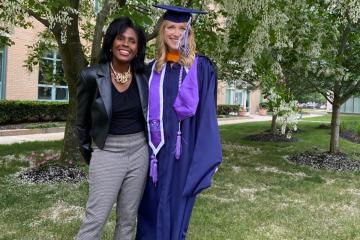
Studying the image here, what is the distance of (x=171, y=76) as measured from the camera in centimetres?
312

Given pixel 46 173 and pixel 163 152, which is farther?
pixel 46 173

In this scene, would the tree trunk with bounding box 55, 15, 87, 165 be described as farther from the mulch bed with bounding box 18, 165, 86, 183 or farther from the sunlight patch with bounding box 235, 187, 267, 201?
the sunlight patch with bounding box 235, 187, 267, 201

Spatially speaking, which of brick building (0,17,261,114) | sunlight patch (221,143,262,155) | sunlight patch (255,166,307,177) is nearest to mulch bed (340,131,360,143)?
brick building (0,17,261,114)

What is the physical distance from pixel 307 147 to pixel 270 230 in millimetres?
8516

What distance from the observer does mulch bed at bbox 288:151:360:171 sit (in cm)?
948

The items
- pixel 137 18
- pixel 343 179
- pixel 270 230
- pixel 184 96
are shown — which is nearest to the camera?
pixel 184 96

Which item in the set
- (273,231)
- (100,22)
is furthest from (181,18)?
(100,22)

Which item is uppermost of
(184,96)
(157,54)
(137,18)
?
(137,18)

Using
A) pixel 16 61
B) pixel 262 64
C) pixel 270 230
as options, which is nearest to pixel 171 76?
pixel 270 230

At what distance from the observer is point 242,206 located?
5988 millimetres

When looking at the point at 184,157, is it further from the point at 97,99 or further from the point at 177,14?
the point at 177,14

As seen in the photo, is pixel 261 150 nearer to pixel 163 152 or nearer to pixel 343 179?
pixel 343 179

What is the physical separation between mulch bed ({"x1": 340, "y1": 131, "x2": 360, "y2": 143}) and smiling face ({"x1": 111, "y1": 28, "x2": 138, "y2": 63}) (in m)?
13.9

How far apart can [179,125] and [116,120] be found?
422 millimetres
